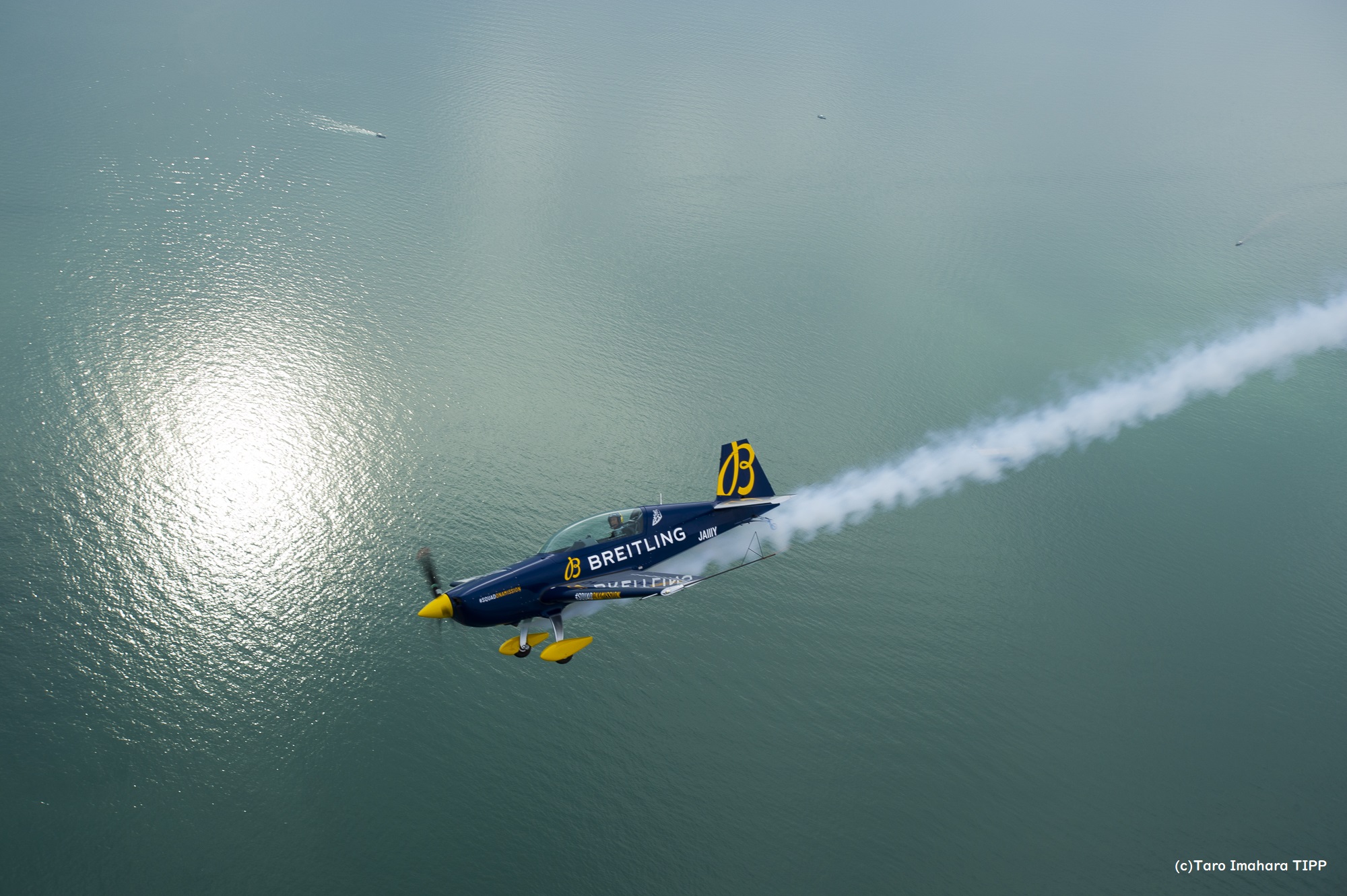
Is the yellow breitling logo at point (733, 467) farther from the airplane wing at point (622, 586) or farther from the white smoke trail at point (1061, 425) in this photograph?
the white smoke trail at point (1061, 425)

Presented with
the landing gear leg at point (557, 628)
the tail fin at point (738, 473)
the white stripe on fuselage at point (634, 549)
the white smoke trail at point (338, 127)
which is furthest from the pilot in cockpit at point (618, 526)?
the white smoke trail at point (338, 127)

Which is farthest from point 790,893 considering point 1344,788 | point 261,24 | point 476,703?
point 261,24

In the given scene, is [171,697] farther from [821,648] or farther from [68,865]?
[821,648]

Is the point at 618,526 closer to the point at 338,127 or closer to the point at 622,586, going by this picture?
the point at 622,586

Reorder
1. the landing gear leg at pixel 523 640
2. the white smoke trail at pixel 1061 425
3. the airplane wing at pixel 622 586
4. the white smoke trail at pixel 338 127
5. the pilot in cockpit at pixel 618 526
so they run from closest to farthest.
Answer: the landing gear leg at pixel 523 640 < the airplane wing at pixel 622 586 < the pilot in cockpit at pixel 618 526 < the white smoke trail at pixel 1061 425 < the white smoke trail at pixel 338 127

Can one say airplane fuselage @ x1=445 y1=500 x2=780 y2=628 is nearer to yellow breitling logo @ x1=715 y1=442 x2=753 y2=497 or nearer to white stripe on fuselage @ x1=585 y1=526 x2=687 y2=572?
white stripe on fuselage @ x1=585 y1=526 x2=687 y2=572

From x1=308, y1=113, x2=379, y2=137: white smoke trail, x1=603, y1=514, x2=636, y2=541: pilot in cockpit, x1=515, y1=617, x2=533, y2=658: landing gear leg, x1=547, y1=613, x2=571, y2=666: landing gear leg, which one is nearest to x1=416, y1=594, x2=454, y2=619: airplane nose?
x1=515, y1=617, x2=533, y2=658: landing gear leg
